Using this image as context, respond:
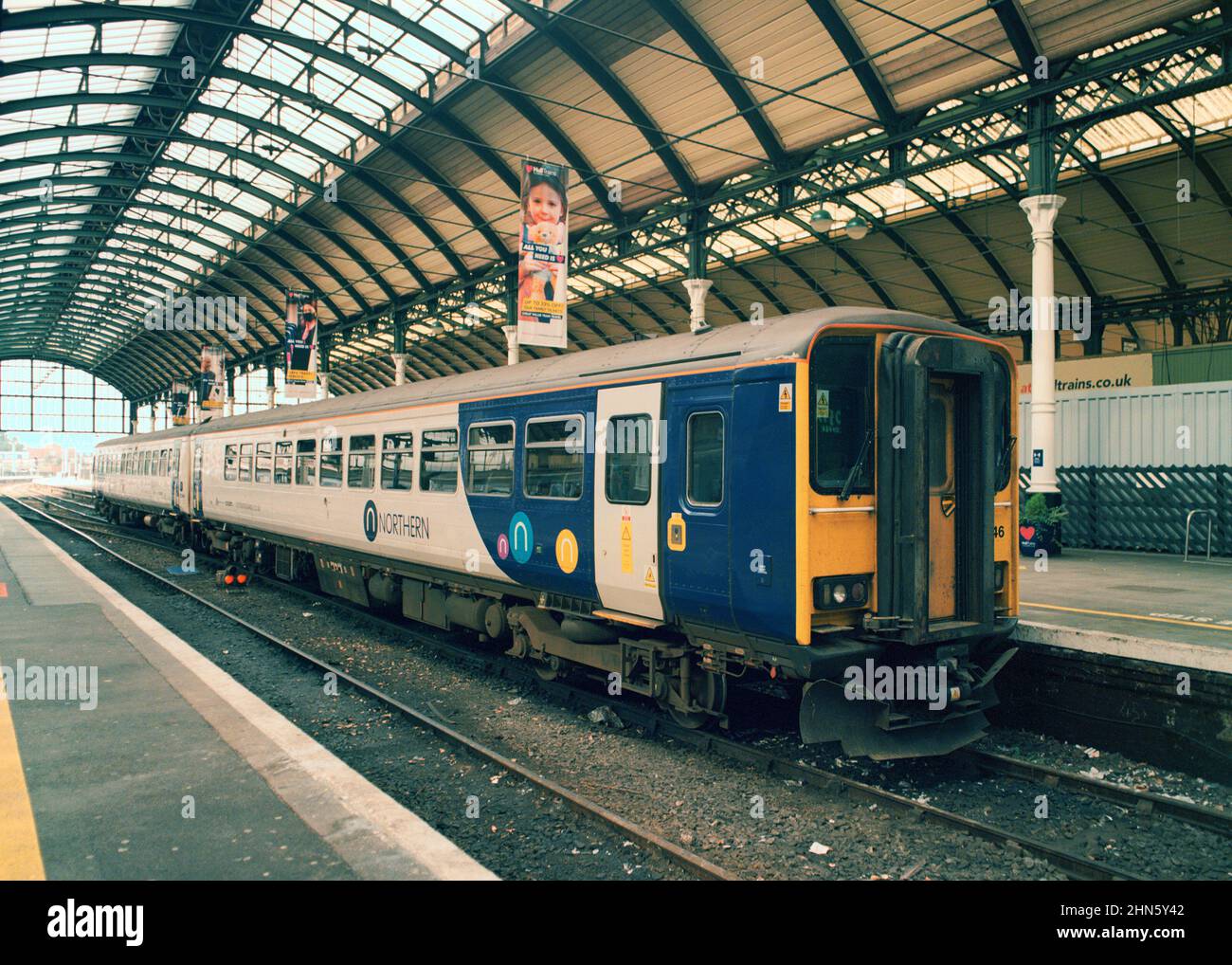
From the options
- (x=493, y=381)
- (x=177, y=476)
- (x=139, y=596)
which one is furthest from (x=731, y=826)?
(x=177, y=476)

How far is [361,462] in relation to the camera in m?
12.5

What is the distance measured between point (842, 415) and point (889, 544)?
1.03 meters

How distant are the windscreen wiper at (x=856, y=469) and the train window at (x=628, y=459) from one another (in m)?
1.73

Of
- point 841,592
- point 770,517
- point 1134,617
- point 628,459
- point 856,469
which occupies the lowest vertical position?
point 1134,617

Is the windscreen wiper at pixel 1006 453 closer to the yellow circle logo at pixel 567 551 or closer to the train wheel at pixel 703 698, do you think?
the train wheel at pixel 703 698

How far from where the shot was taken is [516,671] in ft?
32.2

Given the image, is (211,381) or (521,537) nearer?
(521,537)

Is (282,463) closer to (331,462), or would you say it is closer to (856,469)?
(331,462)

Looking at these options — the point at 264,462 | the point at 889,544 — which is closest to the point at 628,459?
the point at 889,544

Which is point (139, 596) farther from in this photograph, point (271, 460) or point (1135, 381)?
point (1135, 381)

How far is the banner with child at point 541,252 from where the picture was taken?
1514 cm

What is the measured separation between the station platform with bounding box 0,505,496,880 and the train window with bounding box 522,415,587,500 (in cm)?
320

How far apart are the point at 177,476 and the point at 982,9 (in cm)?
2127

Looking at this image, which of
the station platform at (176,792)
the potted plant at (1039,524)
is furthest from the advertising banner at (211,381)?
the potted plant at (1039,524)
